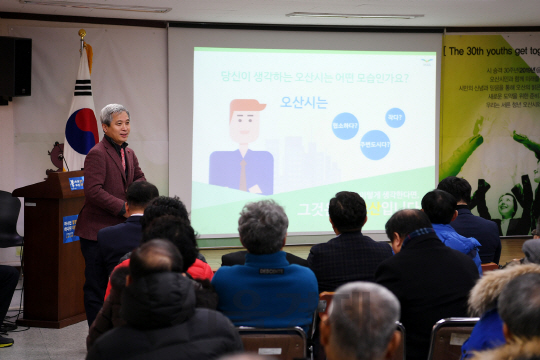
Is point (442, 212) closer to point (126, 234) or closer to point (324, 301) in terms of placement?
point (324, 301)

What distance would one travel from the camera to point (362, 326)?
1164 millimetres

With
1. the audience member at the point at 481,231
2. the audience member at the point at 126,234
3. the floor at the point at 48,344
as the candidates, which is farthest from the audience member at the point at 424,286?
the floor at the point at 48,344

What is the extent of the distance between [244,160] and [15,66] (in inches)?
104

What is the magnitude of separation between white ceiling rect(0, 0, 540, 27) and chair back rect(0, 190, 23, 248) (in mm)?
1929

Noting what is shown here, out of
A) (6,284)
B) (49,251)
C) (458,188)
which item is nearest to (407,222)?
(458,188)

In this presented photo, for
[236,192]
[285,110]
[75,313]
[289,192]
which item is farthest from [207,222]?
[75,313]

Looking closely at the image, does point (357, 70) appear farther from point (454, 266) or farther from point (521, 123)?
point (454, 266)

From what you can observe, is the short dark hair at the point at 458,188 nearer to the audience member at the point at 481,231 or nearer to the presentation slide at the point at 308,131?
the audience member at the point at 481,231

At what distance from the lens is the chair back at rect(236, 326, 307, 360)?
192 centimetres

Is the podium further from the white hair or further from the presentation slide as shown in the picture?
the presentation slide

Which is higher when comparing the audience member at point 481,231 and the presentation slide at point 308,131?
the presentation slide at point 308,131

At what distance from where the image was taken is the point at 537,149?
739 cm

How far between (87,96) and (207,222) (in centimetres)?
197

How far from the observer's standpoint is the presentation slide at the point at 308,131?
260 inches
